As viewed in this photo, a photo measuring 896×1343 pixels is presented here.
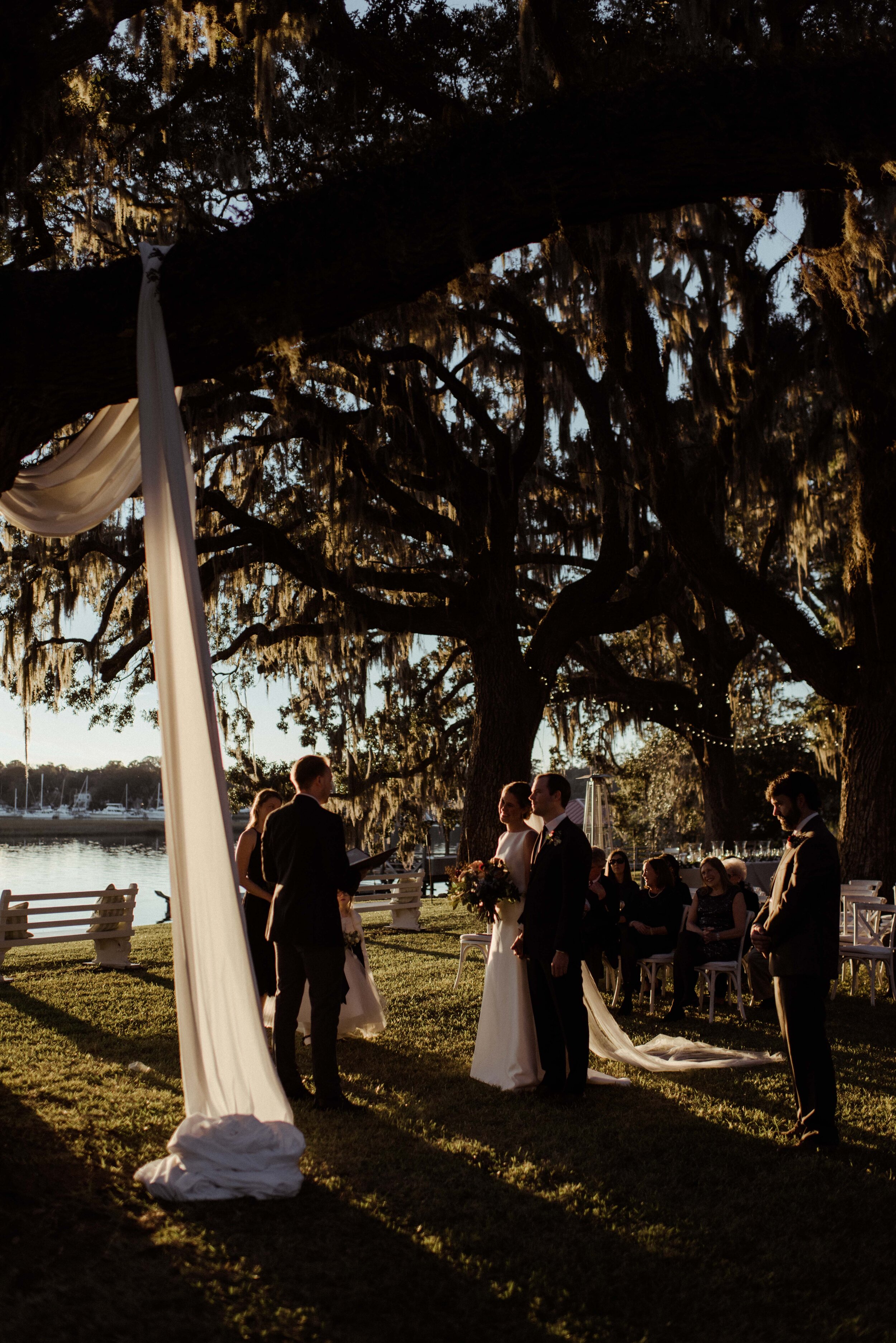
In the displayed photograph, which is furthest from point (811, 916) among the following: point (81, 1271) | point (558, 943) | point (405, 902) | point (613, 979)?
point (405, 902)

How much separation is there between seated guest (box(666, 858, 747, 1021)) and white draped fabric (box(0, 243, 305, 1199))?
4672mm

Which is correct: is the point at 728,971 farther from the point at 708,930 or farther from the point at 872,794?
the point at 872,794

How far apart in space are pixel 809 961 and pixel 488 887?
1951 millimetres

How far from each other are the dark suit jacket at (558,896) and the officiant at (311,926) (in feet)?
3.11

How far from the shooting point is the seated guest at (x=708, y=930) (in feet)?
26.2

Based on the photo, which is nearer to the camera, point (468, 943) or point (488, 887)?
point (488, 887)

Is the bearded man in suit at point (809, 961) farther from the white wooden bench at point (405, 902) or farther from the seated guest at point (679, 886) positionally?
the white wooden bench at point (405, 902)

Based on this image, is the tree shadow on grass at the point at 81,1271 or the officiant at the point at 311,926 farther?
the officiant at the point at 311,926

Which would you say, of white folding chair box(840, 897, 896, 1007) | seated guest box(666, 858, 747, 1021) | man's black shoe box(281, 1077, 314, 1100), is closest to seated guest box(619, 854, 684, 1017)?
seated guest box(666, 858, 747, 1021)

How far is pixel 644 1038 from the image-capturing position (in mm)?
7125

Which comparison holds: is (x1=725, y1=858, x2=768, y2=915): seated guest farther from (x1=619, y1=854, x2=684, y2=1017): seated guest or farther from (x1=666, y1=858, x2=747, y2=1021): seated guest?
(x1=619, y1=854, x2=684, y2=1017): seated guest

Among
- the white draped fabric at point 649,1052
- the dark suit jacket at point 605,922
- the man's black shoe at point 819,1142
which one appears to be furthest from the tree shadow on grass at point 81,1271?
→ the dark suit jacket at point 605,922

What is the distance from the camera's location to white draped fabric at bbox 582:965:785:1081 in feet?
20.1

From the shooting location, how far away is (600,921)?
8297mm
